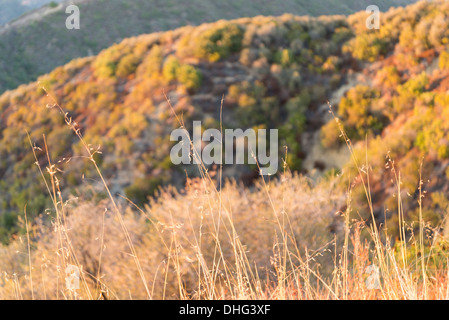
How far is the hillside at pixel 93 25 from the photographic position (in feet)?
175

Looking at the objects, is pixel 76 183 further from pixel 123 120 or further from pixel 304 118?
pixel 304 118

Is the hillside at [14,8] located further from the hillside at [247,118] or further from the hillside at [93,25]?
the hillside at [247,118]

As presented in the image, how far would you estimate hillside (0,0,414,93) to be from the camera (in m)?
53.2

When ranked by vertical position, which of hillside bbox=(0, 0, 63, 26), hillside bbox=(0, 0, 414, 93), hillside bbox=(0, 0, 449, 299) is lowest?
hillside bbox=(0, 0, 449, 299)

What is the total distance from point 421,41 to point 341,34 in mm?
3977

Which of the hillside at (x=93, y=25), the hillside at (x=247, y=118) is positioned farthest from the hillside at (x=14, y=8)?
the hillside at (x=247, y=118)

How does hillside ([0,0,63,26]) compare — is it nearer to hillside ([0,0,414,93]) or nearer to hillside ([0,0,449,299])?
hillside ([0,0,414,93])

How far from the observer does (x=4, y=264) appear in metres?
9.81

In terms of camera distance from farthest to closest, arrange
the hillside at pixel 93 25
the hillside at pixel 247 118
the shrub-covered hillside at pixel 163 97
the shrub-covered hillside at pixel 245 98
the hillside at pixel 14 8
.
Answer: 1. the hillside at pixel 14 8
2. the hillside at pixel 93 25
3. the shrub-covered hillside at pixel 163 97
4. the shrub-covered hillside at pixel 245 98
5. the hillside at pixel 247 118

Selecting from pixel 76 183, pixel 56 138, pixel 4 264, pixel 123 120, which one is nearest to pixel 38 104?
pixel 56 138

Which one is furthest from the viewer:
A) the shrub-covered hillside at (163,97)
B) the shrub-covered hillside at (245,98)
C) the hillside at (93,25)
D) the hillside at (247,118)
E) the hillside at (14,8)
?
the hillside at (14,8)

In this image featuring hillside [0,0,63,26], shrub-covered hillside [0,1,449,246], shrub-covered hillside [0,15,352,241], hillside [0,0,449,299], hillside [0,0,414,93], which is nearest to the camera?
hillside [0,0,449,299]

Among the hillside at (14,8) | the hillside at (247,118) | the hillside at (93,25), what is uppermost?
the hillside at (14,8)

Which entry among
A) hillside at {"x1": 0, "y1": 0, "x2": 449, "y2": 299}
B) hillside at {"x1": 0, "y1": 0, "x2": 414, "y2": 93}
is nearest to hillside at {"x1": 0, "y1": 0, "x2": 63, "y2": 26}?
hillside at {"x1": 0, "y1": 0, "x2": 414, "y2": 93}
